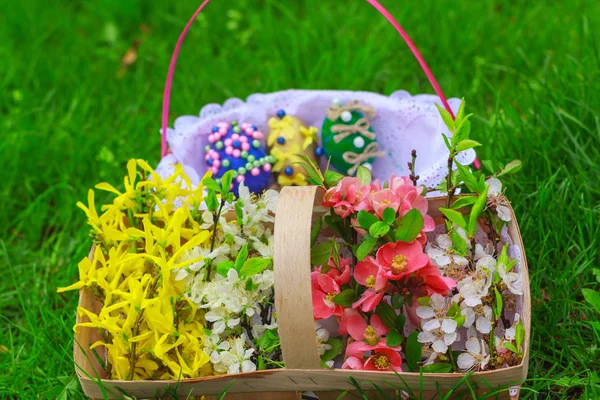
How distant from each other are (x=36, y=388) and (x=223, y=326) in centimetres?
44

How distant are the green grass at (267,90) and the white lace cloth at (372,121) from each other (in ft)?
0.51

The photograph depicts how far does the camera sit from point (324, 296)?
103 centimetres

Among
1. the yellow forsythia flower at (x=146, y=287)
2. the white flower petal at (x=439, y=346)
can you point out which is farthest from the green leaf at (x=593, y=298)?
the yellow forsythia flower at (x=146, y=287)

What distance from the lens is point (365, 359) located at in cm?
100

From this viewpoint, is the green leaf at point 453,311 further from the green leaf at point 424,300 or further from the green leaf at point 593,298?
the green leaf at point 593,298

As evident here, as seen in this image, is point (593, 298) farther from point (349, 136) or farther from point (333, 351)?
point (349, 136)

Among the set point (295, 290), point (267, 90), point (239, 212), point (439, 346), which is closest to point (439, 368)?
point (439, 346)

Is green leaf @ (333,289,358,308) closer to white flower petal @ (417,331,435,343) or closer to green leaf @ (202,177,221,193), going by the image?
white flower petal @ (417,331,435,343)

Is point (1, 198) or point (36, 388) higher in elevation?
point (1, 198)

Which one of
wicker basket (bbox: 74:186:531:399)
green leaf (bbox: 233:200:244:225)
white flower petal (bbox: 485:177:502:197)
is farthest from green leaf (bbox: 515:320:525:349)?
green leaf (bbox: 233:200:244:225)

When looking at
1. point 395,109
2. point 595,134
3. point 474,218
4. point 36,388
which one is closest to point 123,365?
point 36,388

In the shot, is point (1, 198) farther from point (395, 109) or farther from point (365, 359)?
point (365, 359)

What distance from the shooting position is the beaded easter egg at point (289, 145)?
4.97 feet

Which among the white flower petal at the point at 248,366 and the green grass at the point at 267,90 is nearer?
the white flower petal at the point at 248,366
